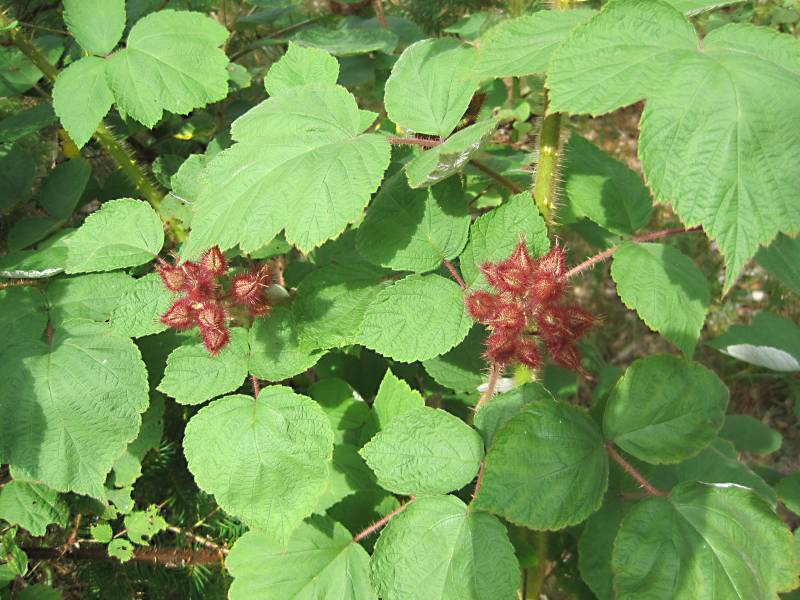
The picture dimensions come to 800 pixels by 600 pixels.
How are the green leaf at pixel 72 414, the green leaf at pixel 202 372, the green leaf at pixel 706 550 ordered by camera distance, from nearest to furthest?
1. the green leaf at pixel 706 550
2. the green leaf at pixel 202 372
3. the green leaf at pixel 72 414

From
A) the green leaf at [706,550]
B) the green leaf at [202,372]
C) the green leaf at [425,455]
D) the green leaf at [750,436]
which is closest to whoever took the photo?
the green leaf at [706,550]

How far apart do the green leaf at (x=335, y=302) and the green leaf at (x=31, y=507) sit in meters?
0.99

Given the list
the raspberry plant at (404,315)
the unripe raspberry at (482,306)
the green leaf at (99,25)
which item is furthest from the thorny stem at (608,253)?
the green leaf at (99,25)

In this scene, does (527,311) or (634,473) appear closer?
(527,311)

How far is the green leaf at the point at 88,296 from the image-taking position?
6.03 ft

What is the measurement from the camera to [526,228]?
1.44 meters

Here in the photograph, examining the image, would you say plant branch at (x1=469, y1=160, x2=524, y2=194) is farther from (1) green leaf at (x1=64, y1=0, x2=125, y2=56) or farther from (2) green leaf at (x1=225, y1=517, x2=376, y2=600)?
(1) green leaf at (x1=64, y1=0, x2=125, y2=56)

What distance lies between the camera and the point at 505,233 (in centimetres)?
146

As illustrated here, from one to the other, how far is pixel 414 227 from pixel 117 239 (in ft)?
2.52

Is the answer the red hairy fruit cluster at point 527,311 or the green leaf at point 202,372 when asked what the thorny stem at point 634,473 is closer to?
the red hairy fruit cluster at point 527,311

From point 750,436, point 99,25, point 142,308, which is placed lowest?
point 750,436

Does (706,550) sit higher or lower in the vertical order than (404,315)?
lower

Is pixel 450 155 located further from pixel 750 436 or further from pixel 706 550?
pixel 750 436

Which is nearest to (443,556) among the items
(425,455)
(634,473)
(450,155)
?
(425,455)
